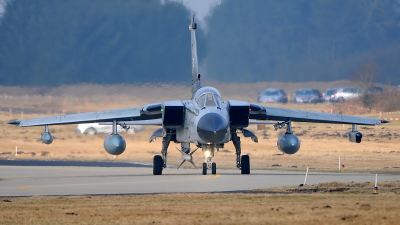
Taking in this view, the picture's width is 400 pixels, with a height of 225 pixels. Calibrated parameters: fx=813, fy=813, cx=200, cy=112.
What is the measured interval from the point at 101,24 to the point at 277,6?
30.8 feet

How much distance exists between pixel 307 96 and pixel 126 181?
63.3 feet

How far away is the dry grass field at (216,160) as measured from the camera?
13.2 metres

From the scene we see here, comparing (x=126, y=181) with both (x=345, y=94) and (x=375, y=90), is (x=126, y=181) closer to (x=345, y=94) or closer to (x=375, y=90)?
(x=345, y=94)

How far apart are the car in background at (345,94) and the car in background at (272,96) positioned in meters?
3.46

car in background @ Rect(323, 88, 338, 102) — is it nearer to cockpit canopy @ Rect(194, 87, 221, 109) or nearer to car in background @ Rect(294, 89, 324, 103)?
car in background @ Rect(294, 89, 324, 103)

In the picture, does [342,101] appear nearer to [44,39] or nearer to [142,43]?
[142,43]

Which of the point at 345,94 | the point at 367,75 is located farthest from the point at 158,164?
the point at 345,94

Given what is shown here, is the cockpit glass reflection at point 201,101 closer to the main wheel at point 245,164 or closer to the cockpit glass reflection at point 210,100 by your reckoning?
the cockpit glass reflection at point 210,100

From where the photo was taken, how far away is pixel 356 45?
39156mm

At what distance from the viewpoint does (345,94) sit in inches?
1660

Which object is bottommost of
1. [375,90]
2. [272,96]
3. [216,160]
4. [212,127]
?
[216,160]

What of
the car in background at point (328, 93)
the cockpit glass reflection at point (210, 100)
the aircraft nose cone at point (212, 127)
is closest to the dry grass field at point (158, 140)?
the car in background at point (328, 93)

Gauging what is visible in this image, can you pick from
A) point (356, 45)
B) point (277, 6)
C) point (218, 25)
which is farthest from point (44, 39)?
point (356, 45)

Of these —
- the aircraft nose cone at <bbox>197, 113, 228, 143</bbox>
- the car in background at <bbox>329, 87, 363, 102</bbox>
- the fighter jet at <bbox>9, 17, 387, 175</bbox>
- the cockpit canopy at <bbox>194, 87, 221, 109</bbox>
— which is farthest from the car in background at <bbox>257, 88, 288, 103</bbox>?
the aircraft nose cone at <bbox>197, 113, 228, 143</bbox>
